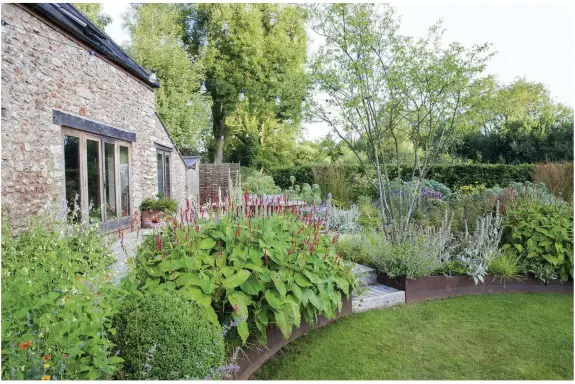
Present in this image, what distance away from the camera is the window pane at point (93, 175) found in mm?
6779

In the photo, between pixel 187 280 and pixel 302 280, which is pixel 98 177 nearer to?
pixel 187 280

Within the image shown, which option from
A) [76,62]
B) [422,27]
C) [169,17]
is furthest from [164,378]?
[169,17]

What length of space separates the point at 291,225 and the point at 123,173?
19.3 feet

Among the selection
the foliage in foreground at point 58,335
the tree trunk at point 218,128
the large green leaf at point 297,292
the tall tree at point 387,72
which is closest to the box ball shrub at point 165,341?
the foliage in foreground at point 58,335

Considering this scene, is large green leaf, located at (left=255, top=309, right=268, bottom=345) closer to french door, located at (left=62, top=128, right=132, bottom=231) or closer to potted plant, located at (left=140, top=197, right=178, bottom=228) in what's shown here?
french door, located at (left=62, top=128, right=132, bottom=231)

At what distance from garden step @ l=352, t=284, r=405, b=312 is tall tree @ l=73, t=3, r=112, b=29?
56.4 feet

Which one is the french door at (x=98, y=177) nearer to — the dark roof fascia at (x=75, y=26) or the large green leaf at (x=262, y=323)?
the dark roof fascia at (x=75, y=26)

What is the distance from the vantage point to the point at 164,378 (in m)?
1.95

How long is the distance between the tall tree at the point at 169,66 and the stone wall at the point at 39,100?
7.85 m

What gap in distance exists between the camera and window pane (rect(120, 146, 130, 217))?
26.3 ft

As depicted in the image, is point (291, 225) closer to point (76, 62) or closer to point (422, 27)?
point (422, 27)

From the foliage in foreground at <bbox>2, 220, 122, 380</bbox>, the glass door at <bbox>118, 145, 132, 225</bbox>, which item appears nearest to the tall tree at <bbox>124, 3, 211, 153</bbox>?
the glass door at <bbox>118, 145, 132, 225</bbox>

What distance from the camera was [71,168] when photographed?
621cm

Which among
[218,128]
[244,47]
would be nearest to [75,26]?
[244,47]
